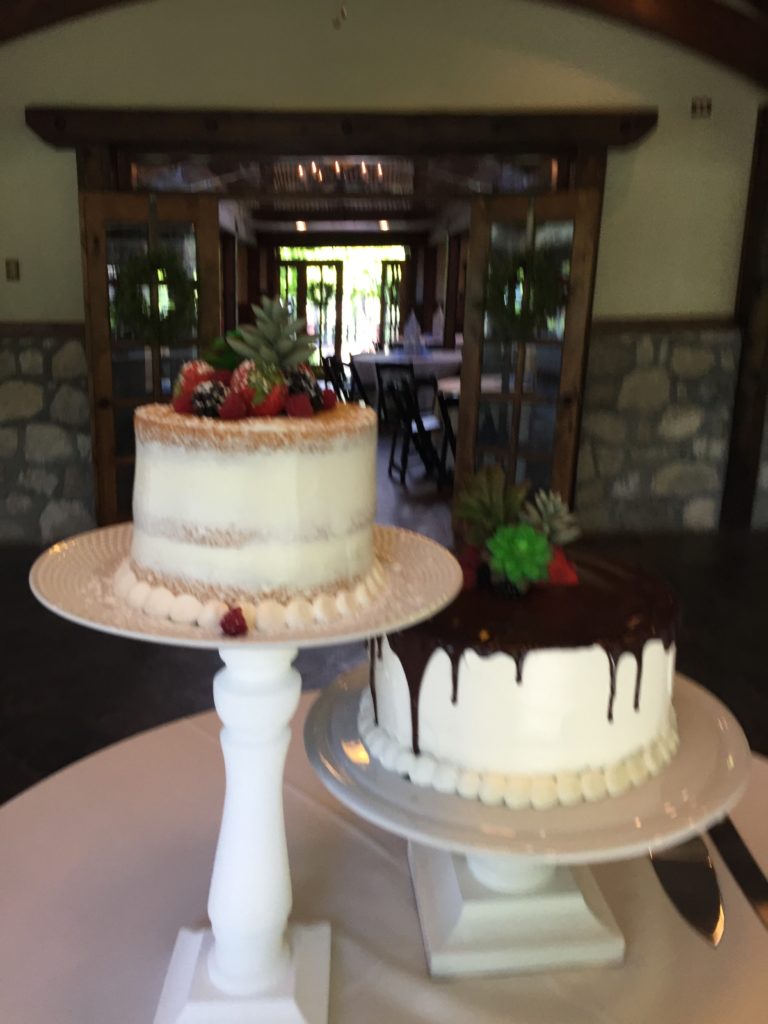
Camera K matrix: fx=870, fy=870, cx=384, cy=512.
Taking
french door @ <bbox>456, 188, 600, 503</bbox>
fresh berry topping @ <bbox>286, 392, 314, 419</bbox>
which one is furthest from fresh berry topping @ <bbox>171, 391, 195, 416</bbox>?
french door @ <bbox>456, 188, 600, 503</bbox>

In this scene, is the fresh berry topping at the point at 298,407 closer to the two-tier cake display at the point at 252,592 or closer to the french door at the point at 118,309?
the two-tier cake display at the point at 252,592

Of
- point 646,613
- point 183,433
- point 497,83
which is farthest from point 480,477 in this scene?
point 497,83

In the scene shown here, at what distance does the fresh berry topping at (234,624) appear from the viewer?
0.76 m

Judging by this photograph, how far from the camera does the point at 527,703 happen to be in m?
0.92

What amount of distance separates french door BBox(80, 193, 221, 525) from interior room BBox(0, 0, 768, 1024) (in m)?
0.02

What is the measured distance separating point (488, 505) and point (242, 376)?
35 centimetres

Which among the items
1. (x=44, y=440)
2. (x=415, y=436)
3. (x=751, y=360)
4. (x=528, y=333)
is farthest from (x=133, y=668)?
(x=751, y=360)

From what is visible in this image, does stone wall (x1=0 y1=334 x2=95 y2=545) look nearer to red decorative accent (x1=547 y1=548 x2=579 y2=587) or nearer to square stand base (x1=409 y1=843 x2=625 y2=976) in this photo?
red decorative accent (x1=547 y1=548 x2=579 y2=587)

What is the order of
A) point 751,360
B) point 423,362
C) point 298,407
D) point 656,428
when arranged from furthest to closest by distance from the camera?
point 423,362 → point 656,428 → point 751,360 → point 298,407

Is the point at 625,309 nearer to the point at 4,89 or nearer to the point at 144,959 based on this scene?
the point at 4,89

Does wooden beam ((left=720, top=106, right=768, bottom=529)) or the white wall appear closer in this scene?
the white wall

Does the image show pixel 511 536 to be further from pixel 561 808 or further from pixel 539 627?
pixel 561 808

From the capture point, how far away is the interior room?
83 centimetres

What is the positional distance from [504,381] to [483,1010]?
12.2 feet
